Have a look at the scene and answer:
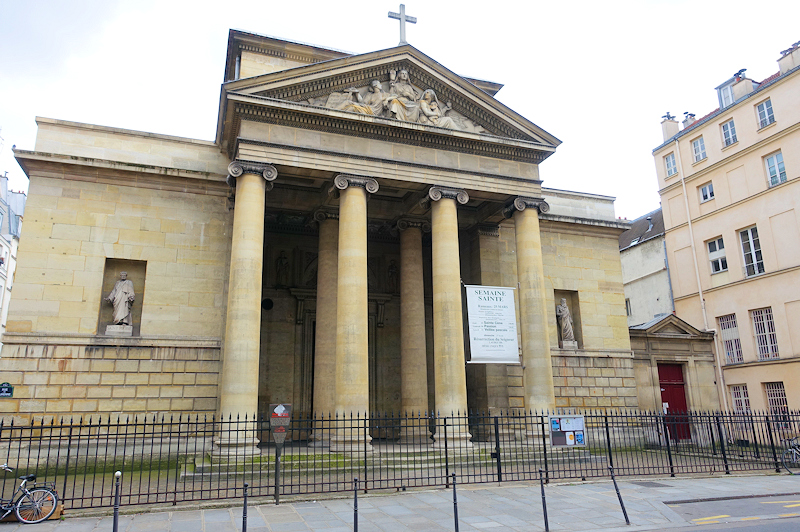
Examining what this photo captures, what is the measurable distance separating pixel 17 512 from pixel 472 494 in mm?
8764

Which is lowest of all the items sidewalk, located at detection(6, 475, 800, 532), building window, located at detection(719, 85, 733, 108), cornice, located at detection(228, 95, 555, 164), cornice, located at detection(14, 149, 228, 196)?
sidewalk, located at detection(6, 475, 800, 532)

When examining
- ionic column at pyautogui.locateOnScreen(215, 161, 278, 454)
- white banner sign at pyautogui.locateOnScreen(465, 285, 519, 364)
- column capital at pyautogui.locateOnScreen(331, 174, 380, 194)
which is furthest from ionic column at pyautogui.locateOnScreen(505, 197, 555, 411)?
ionic column at pyautogui.locateOnScreen(215, 161, 278, 454)

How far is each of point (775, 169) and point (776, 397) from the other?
10388mm

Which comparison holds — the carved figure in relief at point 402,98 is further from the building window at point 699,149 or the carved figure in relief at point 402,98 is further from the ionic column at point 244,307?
the building window at point 699,149

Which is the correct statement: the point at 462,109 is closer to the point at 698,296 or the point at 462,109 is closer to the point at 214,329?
the point at 214,329

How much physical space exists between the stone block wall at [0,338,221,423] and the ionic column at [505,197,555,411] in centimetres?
1050

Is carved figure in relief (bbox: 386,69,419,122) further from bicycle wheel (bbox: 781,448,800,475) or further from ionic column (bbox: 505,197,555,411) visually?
bicycle wheel (bbox: 781,448,800,475)

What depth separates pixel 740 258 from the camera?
89.9 feet

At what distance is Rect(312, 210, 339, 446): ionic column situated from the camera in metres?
19.3

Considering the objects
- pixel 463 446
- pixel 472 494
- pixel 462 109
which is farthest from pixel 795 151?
pixel 472 494

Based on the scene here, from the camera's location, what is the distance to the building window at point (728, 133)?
92.6ft

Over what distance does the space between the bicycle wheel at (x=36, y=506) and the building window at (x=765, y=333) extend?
91.0 feet

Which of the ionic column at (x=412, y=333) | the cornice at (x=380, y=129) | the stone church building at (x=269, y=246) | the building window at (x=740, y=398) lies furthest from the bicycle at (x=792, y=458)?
the cornice at (x=380, y=129)

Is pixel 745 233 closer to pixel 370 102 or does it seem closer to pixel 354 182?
pixel 370 102
